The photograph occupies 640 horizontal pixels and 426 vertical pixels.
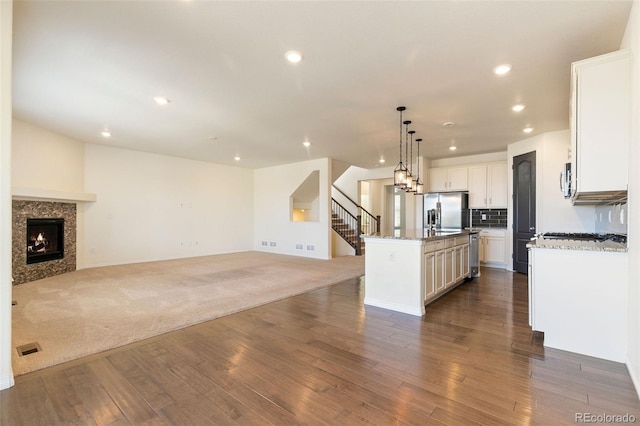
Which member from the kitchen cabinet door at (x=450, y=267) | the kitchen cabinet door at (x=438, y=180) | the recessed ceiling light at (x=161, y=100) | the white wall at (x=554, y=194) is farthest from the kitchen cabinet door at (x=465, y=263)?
the recessed ceiling light at (x=161, y=100)

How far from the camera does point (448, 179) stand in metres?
7.75

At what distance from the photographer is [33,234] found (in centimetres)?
553

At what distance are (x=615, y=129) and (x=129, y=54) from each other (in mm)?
4569

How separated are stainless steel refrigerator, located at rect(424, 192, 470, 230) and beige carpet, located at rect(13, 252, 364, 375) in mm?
2399

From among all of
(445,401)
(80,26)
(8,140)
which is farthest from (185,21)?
(445,401)

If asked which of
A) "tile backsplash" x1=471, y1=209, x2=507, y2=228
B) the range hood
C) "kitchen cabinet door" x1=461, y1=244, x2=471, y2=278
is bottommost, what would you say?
"kitchen cabinet door" x1=461, y1=244, x2=471, y2=278

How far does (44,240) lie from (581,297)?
8563 millimetres

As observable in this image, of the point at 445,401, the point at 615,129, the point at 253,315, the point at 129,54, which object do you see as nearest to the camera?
the point at 445,401

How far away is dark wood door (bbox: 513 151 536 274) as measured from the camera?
5.93 m

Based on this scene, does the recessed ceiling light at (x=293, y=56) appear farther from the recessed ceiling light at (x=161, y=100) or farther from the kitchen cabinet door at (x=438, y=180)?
the kitchen cabinet door at (x=438, y=180)

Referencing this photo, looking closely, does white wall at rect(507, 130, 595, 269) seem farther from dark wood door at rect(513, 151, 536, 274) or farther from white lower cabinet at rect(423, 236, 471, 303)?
white lower cabinet at rect(423, 236, 471, 303)

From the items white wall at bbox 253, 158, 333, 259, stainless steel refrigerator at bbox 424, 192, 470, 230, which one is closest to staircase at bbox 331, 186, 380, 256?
white wall at bbox 253, 158, 333, 259

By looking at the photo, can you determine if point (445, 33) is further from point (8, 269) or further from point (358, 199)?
point (358, 199)

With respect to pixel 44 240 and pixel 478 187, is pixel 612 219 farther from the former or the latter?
pixel 44 240
